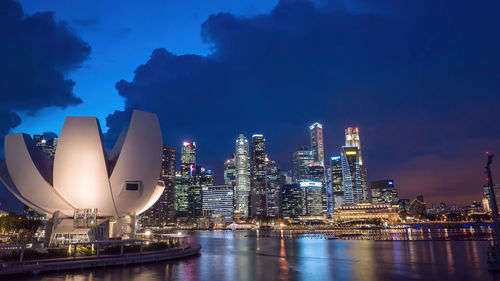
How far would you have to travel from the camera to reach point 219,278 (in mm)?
20016

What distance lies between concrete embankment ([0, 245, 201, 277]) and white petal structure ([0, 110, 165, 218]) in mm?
7136

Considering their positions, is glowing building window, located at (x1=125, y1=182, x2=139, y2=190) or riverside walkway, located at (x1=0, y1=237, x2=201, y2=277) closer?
riverside walkway, located at (x1=0, y1=237, x2=201, y2=277)

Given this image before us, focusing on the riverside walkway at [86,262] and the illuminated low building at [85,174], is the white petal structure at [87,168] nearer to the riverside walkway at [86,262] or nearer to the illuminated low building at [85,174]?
the illuminated low building at [85,174]

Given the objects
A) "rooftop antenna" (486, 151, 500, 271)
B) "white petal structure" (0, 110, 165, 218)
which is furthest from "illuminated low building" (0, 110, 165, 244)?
"rooftop antenna" (486, 151, 500, 271)

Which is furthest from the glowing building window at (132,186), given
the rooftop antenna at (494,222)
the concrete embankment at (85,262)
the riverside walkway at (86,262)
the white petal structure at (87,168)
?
the rooftop antenna at (494,222)

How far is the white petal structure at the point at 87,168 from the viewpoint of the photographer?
29547 mm

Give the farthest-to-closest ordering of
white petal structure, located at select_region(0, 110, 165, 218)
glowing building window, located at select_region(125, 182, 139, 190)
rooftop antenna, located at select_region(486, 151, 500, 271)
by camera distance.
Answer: glowing building window, located at select_region(125, 182, 139, 190), white petal structure, located at select_region(0, 110, 165, 218), rooftop antenna, located at select_region(486, 151, 500, 271)

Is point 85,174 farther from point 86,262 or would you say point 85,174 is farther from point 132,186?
point 86,262

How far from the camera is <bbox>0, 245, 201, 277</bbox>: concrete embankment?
65.8 ft

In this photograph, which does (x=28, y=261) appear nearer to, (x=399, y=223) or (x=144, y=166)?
(x=144, y=166)

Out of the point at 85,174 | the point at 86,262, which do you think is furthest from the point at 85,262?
the point at 85,174

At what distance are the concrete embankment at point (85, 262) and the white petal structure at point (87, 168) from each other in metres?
7.14

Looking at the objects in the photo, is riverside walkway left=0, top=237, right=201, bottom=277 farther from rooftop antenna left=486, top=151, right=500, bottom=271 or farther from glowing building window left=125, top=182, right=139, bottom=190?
rooftop antenna left=486, top=151, right=500, bottom=271

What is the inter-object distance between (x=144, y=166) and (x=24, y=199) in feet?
40.6
